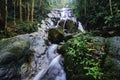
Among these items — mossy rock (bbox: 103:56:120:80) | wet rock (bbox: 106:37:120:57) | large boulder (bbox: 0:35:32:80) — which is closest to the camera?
mossy rock (bbox: 103:56:120:80)

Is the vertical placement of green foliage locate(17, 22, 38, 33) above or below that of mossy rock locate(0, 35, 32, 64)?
above

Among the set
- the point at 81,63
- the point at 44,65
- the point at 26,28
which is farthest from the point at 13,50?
the point at 26,28

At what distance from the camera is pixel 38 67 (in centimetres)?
894

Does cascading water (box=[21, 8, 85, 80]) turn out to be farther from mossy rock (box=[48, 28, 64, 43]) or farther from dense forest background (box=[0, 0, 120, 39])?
dense forest background (box=[0, 0, 120, 39])

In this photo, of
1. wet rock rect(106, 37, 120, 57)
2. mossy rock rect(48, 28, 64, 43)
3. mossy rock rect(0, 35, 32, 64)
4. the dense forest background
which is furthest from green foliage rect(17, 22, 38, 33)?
wet rock rect(106, 37, 120, 57)

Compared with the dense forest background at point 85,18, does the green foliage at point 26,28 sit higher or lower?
lower

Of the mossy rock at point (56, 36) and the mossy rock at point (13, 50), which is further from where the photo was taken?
the mossy rock at point (56, 36)

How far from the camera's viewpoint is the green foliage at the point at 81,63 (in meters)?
6.46

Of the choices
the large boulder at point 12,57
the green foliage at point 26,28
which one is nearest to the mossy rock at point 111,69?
the large boulder at point 12,57

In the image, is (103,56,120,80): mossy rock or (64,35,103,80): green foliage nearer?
(103,56,120,80): mossy rock

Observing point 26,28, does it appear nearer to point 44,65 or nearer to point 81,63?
point 44,65

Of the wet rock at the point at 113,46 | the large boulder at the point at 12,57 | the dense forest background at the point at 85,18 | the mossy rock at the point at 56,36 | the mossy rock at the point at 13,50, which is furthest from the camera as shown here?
the dense forest background at the point at 85,18

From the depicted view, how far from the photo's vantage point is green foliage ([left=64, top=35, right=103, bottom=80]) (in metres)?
6.46

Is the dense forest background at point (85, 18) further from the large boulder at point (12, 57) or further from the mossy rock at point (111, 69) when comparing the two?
the large boulder at point (12, 57)
